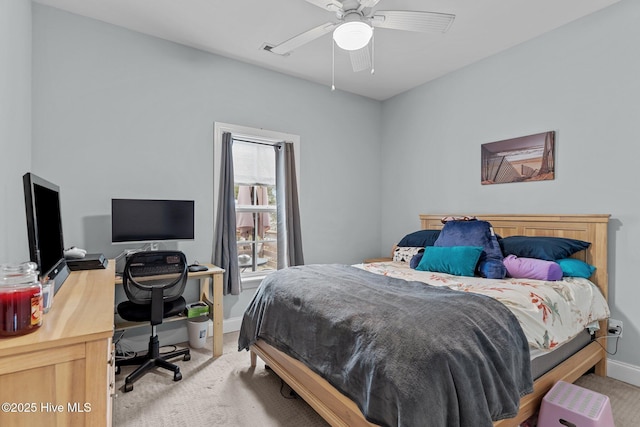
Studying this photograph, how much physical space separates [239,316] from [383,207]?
244 cm

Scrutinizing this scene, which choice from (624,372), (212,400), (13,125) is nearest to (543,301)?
(624,372)

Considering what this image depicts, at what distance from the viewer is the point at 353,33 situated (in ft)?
6.59

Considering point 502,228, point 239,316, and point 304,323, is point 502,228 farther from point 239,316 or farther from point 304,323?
point 239,316

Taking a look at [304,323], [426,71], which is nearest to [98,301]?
[304,323]

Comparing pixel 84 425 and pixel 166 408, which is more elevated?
pixel 84 425

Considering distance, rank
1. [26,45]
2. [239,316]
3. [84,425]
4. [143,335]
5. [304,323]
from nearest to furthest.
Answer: [84,425] < [304,323] < [26,45] < [143,335] < [239,316]

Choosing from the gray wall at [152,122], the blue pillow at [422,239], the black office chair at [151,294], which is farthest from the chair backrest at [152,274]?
the blue pillow at [422,239]

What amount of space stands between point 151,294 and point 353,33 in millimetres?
2280

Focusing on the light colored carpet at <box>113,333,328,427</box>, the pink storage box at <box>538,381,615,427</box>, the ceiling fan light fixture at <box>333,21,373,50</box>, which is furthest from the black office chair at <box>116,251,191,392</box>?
the pink storage box at <box>538,381,615,427</box>

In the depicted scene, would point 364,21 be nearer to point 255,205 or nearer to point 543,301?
point 543,301

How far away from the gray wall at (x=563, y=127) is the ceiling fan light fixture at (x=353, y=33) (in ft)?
6.48

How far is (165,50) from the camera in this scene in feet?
10.2

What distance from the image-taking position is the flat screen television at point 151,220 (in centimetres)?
269

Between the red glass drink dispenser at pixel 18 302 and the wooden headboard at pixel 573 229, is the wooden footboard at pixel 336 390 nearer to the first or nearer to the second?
the wooden headboard at pixel 573 229
